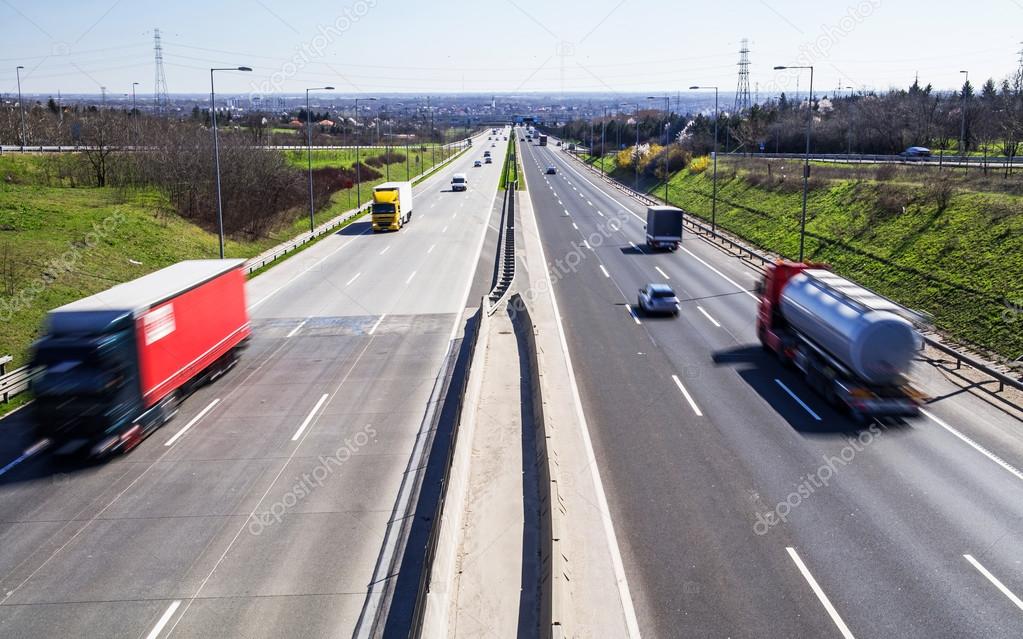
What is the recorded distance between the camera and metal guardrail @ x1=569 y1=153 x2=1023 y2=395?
72.2ft

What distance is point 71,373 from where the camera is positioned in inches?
661

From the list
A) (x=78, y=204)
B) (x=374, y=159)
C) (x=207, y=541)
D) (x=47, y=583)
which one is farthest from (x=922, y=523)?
(x=374, y=159)

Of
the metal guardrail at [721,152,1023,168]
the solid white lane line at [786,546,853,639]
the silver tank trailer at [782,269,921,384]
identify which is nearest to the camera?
→ the solid white lane line at [786,546,853,639]

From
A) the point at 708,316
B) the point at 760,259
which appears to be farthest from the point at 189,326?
the point at 760,259

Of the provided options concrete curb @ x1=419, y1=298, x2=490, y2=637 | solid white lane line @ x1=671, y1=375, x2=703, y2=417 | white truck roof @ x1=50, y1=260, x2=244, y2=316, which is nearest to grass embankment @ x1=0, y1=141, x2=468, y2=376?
white truck roof @ x1=50, y1=260, x2=244, y2=316

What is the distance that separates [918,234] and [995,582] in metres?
30.4

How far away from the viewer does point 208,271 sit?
2284 cm

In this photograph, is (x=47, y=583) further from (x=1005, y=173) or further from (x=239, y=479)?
(x=1005, y=173)

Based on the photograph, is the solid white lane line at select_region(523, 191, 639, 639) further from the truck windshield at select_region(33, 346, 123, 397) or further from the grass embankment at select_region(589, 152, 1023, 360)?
the grass embankment at select_region(589, 152, 1023, 360)

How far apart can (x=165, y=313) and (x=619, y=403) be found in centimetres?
1206

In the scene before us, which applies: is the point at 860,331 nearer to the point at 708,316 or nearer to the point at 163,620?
the point at 708,316

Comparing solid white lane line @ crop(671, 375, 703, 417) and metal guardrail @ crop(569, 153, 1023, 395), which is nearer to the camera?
solid white lane line @ crop(671, 375, 703, 417)

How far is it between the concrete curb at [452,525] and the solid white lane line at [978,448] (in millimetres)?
11748

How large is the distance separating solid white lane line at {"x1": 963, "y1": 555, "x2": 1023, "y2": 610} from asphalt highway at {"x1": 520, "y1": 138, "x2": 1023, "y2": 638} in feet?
0.13
